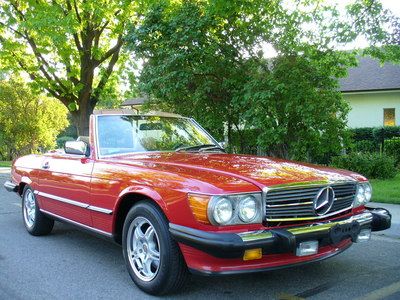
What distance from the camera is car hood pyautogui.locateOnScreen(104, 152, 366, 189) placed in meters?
3.85

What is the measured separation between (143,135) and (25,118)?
79.8ft

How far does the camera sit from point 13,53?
18.4m

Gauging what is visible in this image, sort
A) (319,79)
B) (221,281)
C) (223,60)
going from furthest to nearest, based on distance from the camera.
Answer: (223,60) → (319,79) → (221,281)

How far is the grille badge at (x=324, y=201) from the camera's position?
3.90 m

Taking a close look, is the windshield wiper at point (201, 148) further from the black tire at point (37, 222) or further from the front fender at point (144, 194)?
the black tire at point (37, 222)

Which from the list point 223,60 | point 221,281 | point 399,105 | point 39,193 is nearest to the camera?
point 221,281

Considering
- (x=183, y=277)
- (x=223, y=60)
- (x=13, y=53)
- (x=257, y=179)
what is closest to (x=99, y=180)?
(x=183, y=277)

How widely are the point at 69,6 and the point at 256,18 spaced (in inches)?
387

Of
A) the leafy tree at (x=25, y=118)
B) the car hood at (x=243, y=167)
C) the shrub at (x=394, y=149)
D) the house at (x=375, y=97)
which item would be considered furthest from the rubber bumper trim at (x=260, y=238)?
the leafy tree at (x=25, y=118)

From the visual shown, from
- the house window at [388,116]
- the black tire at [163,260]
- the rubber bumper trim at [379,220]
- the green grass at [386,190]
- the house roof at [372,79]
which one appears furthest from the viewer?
the house window at [388,116]

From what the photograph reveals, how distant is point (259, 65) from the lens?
33.2 ft

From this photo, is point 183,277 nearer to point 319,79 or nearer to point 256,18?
point 319,79

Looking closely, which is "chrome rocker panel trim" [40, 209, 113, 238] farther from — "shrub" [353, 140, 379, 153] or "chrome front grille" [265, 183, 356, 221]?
"shrub" [353, 140, 379, 153]

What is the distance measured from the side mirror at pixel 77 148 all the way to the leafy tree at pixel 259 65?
4.70m
